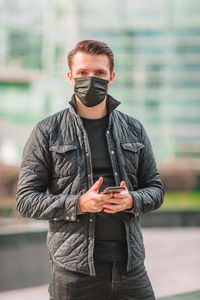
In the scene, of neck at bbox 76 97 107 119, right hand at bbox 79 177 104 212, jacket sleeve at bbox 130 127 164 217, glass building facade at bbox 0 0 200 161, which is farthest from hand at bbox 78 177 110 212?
glass building facade at bbox 0 0 200 161

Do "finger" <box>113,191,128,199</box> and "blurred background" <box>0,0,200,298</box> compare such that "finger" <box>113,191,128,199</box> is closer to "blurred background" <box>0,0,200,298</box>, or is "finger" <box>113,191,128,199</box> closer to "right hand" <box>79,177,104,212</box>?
"right hand" <box>79,177,104,212</box>

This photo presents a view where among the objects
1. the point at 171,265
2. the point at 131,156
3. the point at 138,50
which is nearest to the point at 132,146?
the point at 131,156

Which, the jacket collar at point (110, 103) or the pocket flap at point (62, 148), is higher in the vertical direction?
the jacket collar at point (110, 103)

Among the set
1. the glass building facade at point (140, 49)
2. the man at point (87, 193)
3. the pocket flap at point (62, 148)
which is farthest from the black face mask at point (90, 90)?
the glass building facade at point (140, 49)

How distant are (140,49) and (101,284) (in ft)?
88.0

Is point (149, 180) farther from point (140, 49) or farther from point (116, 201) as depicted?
point (140, 49)

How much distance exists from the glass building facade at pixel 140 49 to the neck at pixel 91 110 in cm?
2458

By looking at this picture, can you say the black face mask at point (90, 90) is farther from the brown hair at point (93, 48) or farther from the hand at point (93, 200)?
the hand at point (93, 200)

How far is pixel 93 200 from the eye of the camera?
6.15 ft

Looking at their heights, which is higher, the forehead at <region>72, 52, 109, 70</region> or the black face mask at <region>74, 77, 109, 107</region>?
the forehead at <region>72, 52, 109, 70</region>

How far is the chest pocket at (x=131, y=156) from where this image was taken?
2.15 m

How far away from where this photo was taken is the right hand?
73.5 inches

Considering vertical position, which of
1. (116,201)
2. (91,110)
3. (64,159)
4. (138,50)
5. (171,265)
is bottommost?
(171,265)

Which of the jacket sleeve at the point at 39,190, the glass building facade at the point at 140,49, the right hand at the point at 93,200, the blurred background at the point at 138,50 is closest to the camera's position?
the right hand at the point at 93,200
